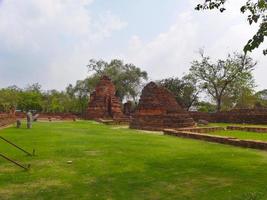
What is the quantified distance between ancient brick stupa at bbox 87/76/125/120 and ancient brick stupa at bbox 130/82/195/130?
14.0m

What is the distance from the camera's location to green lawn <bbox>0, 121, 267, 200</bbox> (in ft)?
19.7

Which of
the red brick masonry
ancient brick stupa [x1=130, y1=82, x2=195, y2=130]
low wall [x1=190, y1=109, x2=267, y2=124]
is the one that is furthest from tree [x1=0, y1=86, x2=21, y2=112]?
the red brick masonry

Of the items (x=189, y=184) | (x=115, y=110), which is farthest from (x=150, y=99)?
(x=189, y=184)

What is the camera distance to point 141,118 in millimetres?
24281

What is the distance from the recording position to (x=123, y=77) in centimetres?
5628

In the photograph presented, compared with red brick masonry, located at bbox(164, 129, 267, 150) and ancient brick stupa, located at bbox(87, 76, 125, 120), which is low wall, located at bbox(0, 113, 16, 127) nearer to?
ancient brick stupa, located at bbox(87, 76, 125, 120)

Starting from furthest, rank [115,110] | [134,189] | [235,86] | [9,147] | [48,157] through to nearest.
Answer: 1. [235,86]
2. [115,110]
3. [9,147]
4. [48,157]
5. [134,189]

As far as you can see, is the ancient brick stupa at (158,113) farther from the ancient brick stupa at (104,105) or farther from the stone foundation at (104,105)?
the stone foundation at (104,105)

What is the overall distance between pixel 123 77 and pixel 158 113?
32936mm

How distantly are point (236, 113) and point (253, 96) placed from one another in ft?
65.5

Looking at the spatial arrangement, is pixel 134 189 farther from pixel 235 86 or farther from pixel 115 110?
pixel 235 86

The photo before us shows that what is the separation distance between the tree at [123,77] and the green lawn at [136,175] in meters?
45.2

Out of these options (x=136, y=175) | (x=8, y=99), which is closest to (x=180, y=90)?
(x=8, y=99)

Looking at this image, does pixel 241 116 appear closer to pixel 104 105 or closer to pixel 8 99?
pixel 104 105
